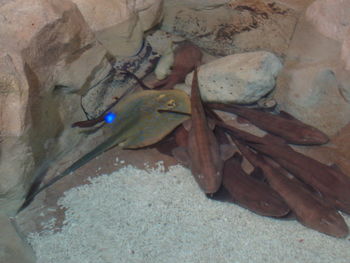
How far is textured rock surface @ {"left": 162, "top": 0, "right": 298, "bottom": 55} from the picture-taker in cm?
414

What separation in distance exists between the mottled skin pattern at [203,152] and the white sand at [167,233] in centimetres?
15

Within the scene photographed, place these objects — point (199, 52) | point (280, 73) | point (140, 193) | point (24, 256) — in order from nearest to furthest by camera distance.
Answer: point (24, 256) < point (140, 193) < point (280, 73) < point (199, 52)

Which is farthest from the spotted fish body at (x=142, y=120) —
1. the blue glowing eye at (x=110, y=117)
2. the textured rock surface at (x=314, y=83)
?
the textured rock surface at (x=314, y=83)

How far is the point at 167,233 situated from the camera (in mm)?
2877

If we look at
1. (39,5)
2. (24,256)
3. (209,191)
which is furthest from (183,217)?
(39,5)

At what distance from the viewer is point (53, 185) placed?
3.31 m

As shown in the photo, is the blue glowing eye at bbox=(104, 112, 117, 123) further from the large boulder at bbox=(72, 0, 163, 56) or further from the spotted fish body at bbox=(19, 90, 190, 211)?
the large boulder at bbox=(72, 0, 163, 56)

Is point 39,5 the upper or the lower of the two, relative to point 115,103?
upper

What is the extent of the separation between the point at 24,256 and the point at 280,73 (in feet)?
10.5

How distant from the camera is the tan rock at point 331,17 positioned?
3.52 m

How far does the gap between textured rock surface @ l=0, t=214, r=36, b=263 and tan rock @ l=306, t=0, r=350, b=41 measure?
11.9 ft

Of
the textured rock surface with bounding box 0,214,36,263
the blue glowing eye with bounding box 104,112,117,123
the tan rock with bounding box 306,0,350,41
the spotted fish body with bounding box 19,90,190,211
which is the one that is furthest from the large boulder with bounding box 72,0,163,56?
the textured rock surface with bounding box 0,214,36,263

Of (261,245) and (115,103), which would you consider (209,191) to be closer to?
(261,245)

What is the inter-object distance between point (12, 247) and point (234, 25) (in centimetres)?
356
